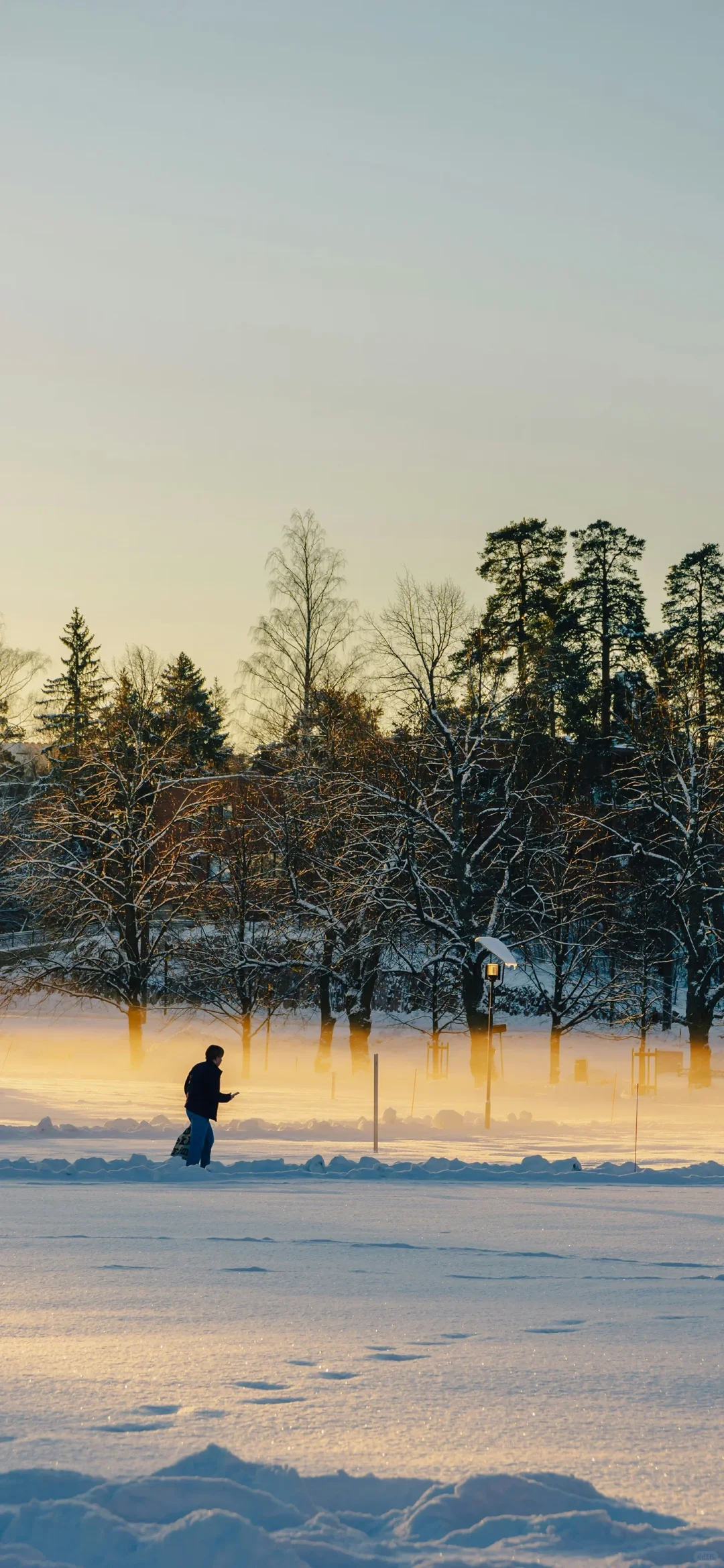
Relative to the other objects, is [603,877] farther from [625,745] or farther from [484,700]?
[484,700]

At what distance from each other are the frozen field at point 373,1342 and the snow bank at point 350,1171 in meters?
2.31

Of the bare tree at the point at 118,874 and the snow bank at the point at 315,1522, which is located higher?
the bare tree at the point at 118,874

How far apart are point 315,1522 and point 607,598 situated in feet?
180

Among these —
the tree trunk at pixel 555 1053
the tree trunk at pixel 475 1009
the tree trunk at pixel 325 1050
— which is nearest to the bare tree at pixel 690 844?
the tree trunk at pixel 555 1053

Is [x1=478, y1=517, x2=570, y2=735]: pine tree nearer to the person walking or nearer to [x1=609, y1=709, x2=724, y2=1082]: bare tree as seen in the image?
[x1=609, y1=709, x2=724, y2=1082]: bare tree

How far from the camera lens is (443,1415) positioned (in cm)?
516

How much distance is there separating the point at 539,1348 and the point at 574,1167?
891 cm

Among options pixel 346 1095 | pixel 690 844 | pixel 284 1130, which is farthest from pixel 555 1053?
pixel 284 1130

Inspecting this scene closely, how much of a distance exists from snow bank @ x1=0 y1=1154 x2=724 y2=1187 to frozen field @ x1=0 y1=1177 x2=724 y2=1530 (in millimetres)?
2315

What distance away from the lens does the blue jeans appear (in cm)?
1450

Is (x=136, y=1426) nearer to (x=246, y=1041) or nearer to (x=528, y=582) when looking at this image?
(x=246, y=1041)

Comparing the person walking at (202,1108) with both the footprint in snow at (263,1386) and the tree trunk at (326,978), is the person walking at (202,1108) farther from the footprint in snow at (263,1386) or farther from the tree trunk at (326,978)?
the tree trunk at (326,978)

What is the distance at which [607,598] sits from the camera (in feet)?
187

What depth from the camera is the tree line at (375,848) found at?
3494cm
